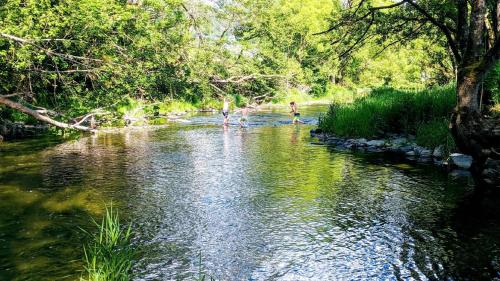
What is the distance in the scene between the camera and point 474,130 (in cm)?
1486

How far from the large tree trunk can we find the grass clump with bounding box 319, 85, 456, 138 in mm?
5118

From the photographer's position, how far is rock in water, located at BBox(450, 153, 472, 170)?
16094 mm

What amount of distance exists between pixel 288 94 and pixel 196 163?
1593 inches

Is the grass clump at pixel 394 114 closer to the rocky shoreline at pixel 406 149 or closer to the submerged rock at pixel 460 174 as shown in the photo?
the rocky shoreline at pixel 406 149

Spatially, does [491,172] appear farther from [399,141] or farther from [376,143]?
[376,143]

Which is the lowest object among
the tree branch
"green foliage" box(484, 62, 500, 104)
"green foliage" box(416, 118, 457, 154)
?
"green foliage" box(416, 118, 457, 154)

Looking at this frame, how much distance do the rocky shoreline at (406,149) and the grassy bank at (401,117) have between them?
0.48 m

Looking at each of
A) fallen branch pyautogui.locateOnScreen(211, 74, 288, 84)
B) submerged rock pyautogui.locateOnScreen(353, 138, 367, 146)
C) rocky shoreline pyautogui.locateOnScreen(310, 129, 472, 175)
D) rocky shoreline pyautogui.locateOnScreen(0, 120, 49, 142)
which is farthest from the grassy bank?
fallen branch pyautogui.locateOnScreen(211, 74, 288, 84)

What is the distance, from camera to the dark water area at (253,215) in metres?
8.25

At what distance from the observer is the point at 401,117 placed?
23.2 meters

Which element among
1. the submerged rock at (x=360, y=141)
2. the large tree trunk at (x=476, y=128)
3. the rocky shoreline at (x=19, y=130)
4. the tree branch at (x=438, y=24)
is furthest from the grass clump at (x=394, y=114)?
the rocky shoreline at (x=19, y=130)

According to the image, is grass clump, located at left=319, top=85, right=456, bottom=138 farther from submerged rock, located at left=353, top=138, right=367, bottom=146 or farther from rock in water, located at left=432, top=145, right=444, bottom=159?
rock in water, located at left=432, top=145, right=444, bottom=159

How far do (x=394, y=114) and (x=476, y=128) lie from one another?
8653mm

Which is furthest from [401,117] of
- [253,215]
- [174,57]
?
[174,57]
